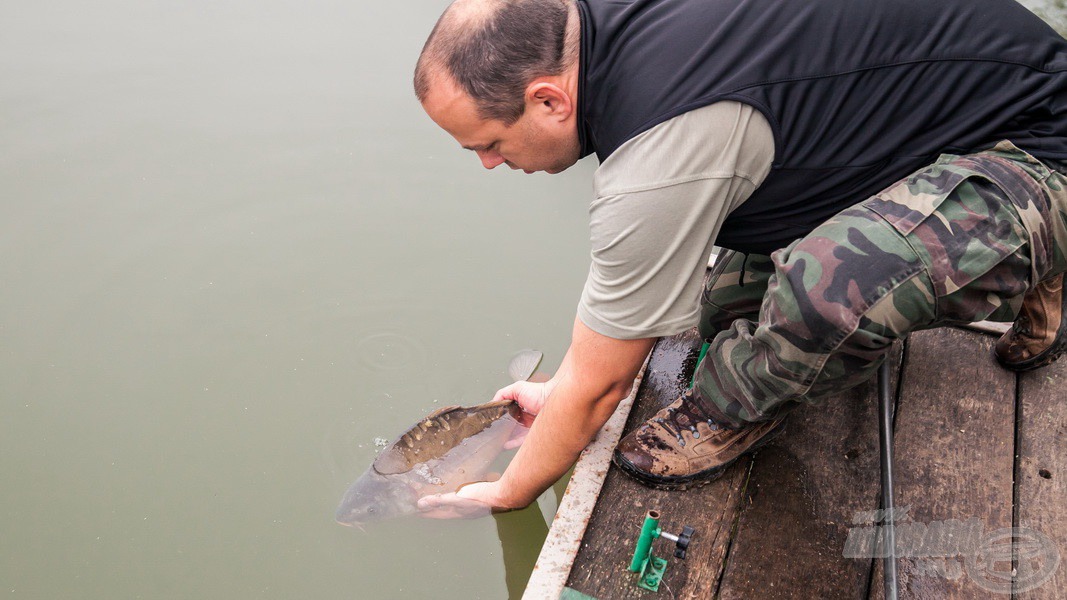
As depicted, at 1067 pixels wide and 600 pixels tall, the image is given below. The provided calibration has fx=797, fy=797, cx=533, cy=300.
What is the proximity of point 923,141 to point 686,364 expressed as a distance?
0.93 meters

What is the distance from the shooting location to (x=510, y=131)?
1.76m

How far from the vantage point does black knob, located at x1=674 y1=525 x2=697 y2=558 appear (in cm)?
181

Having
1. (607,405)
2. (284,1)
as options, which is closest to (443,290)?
(607,405)

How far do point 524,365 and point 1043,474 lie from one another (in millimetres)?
1784

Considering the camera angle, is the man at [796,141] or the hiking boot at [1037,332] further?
the hiking boot at [1037,332]

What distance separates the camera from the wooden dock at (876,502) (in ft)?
5.99

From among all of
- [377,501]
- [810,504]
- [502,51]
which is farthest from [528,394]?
[502,51]

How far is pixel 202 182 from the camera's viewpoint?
4.12m

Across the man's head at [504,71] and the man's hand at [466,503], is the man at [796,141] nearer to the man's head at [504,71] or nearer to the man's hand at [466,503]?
the man's head at [504,71]

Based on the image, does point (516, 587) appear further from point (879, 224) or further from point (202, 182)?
point (202, 182)

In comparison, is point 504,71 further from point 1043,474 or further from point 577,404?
point 1043,474

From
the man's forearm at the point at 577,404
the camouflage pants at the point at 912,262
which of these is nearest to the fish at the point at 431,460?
the man's forearm at the point at 577,404

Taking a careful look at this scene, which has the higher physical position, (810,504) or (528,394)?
(810,504)

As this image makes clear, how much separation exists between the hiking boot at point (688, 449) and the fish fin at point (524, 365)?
1.09 metres
